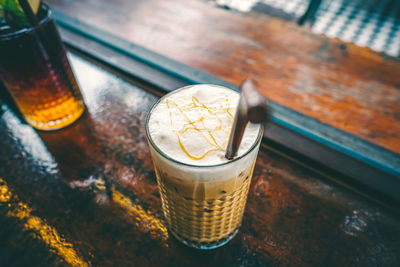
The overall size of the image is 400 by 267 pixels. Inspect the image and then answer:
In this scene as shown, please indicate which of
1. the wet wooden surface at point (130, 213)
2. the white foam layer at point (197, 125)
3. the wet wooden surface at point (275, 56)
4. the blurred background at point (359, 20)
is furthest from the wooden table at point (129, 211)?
the blurred background at point (359, 20)

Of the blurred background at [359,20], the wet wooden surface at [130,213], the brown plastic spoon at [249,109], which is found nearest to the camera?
the brown plastic spoon at [249,109]

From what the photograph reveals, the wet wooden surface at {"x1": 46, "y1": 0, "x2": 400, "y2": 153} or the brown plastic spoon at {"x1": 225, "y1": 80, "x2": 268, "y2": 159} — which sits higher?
the brown plastic spoon at {"x1": 225, "y1": 80, "x2": 268, "y2": 159}

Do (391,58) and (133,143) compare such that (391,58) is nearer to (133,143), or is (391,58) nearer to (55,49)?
(133,143)

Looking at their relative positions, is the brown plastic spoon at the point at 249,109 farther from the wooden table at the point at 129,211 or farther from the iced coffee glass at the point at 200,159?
the wooden table at the point at 129,211

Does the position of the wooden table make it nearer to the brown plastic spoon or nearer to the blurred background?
the brown plastic spoon

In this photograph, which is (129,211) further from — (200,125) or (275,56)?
(275,56)

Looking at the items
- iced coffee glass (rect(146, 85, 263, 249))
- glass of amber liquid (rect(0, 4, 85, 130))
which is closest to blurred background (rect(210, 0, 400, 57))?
glass of amber liquid (rect(0, 4, 85, 130))
